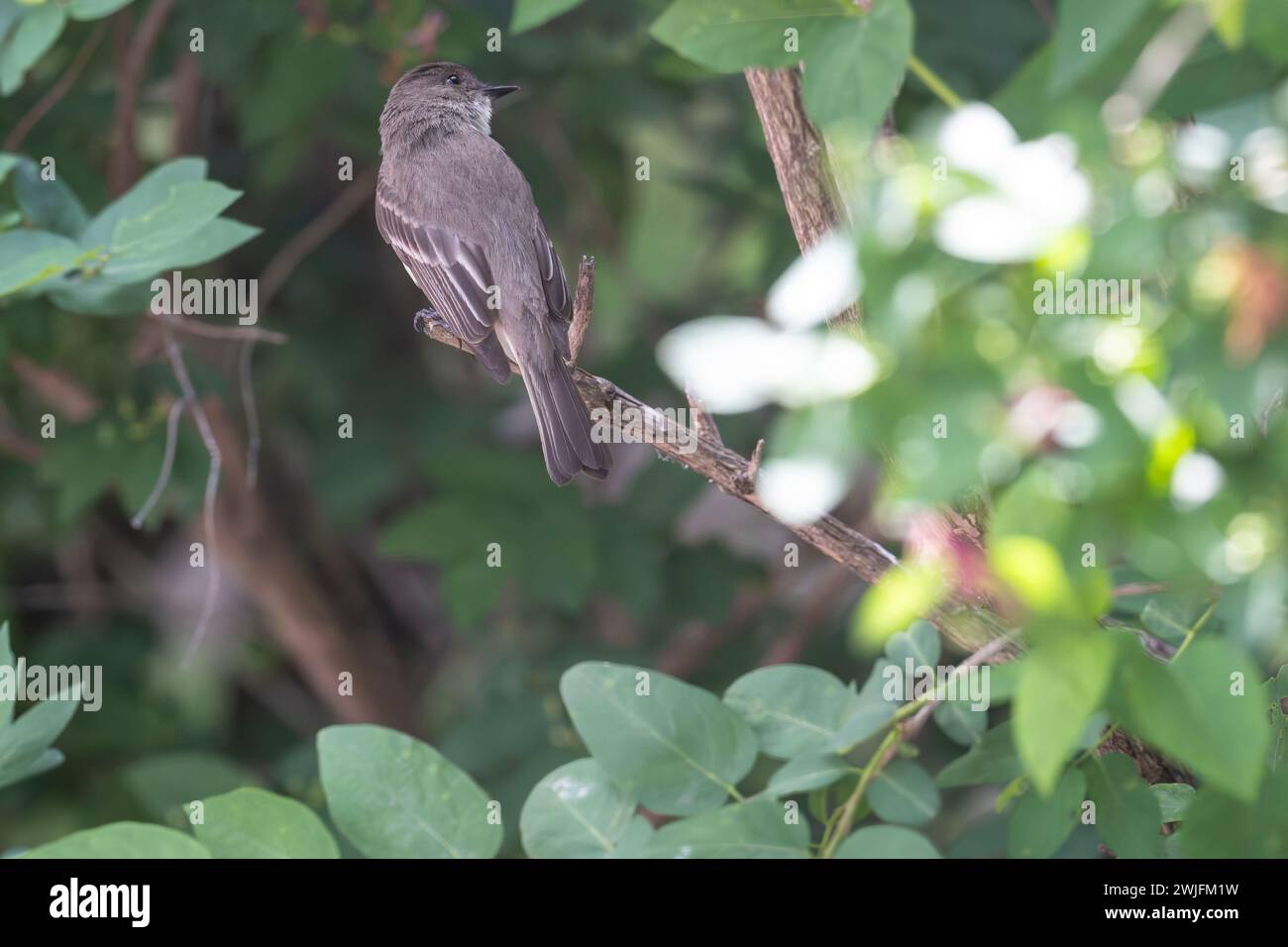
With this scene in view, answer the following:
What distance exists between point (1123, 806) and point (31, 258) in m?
2.01

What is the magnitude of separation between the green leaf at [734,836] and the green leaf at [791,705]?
328 mm

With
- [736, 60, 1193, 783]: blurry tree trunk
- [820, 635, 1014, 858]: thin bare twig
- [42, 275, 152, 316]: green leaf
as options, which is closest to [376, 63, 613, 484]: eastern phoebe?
[42, 275, 152, 316]: green leaf

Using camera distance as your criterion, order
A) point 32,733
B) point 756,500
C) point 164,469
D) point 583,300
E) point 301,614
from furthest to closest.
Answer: point 301,614, point 164,469, point 583,300, point 756,500, point 32,733

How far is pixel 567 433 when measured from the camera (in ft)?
11.7

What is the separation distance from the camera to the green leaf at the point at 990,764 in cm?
204

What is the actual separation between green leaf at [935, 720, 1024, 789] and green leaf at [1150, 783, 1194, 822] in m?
0.21

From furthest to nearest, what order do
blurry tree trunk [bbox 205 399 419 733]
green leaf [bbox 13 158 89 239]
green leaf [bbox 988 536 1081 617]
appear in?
blurry tree trunk [bbox 205 399 419 733] → green leaf [bbox 13 158 89 239] → green leaf [bbox 988 536 1081 617]

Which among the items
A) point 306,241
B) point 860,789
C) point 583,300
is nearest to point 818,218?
point 583,300

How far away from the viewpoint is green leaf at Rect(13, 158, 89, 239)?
9.78ft

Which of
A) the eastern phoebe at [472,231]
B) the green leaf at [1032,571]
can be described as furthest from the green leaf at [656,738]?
the eastern phoebe at [472,231]

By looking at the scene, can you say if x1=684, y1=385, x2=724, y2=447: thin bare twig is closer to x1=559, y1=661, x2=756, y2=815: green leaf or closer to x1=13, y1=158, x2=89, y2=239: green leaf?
x1=559, y1=661, x2=756, y2=815: green leaf

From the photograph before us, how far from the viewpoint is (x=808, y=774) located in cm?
204

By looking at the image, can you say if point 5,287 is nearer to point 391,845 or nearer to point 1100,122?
point 391,845

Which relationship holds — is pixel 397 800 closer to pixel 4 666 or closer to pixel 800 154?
pixel 4 666
